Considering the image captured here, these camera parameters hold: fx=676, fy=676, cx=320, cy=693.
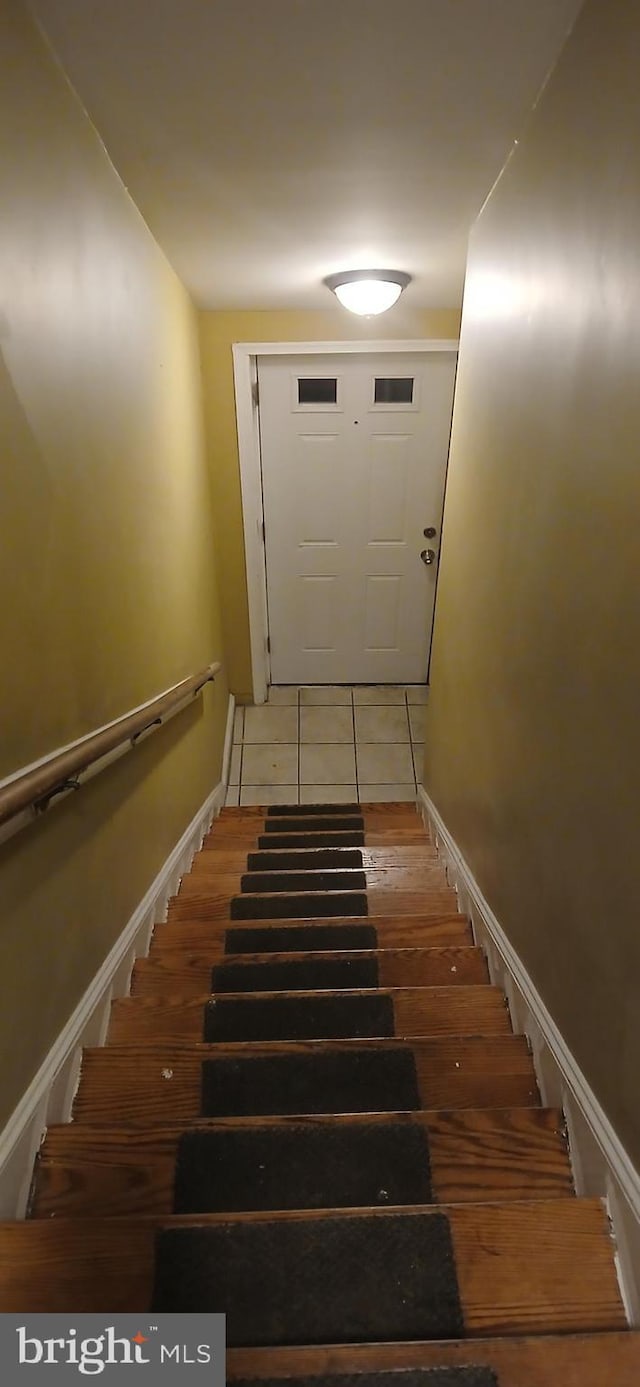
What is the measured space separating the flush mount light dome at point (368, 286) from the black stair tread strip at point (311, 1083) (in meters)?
2.43

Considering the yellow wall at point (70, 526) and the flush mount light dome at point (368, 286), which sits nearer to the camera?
the yellow wall at point (70, 526)

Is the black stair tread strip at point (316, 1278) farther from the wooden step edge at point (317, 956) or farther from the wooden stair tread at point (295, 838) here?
the wooden stair tread at point (295, 838)

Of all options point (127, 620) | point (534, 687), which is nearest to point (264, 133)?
point (127, 620)

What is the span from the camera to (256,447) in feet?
11.0

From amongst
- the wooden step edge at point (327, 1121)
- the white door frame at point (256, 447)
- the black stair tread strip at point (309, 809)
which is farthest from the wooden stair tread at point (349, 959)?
the white door frame at point (256, 447)

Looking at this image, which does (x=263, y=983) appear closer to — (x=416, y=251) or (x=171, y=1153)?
(x=171, y=1153)

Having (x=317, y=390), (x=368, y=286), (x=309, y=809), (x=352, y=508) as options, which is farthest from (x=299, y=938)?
(x=317, y=390)

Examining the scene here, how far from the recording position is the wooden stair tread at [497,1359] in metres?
0.79

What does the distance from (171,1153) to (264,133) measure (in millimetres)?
2045

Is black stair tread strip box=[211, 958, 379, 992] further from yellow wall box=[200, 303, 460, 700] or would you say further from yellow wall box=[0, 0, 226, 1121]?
yellow wall box=[200, 303, 460, 700]

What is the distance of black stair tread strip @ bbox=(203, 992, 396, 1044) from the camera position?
4.70 feet

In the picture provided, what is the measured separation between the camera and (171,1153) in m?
1.09

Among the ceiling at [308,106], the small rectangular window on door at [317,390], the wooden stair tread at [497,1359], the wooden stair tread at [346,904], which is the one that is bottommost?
the wooden stair tread at [346,904]

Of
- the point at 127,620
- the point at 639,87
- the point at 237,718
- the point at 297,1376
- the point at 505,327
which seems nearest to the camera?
the point at 297,1376
